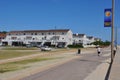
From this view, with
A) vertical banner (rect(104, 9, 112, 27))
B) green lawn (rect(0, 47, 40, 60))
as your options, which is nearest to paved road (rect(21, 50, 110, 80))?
vertical banner (rect(104, 9, 112, 27))

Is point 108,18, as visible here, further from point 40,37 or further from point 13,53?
point 40,37

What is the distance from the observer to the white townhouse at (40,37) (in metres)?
134

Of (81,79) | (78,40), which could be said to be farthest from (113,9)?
(78,40)

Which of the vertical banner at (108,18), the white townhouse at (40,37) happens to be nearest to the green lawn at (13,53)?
the vertical banner at (108,18)

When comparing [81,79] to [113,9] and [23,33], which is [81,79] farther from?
[23,33]

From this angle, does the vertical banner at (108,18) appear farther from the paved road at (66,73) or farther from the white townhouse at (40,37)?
the white townhouse at (40,37)

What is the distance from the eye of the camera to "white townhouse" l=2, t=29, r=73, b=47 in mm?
134312

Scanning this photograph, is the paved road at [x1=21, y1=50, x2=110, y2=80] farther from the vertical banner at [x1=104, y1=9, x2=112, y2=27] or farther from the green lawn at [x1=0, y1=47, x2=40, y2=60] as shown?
the green lawn at [x1=0, y1=47, x2=40, y2=60]

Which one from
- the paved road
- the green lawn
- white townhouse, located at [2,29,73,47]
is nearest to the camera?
the paved road

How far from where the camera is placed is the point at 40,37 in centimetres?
13975

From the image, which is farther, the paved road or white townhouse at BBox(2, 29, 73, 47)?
white townhouse at BBox(2, 29, 73, 47)

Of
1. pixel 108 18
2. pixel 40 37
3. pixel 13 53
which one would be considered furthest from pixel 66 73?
pixel 40 37

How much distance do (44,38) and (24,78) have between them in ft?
401

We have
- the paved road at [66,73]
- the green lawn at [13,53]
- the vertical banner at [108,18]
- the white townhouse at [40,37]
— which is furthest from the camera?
the white townhouse at [40,37]
